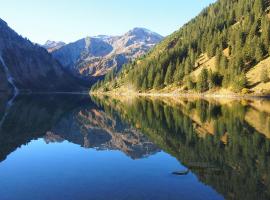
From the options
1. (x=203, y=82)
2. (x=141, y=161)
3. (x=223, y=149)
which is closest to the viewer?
(x=141, y=161)

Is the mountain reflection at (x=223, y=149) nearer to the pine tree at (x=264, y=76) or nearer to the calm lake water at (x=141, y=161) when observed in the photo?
the calm lake water at (x=141, y=161)

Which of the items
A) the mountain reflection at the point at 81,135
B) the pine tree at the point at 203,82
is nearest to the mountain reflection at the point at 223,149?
the mountain reflection at the point at 81,135

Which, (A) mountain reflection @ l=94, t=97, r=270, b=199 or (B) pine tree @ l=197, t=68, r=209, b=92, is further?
(B) pine tree @ l=197, t=68, r=209, b=92

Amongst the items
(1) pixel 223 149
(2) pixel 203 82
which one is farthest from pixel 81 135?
(2) pixel 203 82

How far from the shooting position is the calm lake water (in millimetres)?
28422

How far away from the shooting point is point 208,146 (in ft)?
148

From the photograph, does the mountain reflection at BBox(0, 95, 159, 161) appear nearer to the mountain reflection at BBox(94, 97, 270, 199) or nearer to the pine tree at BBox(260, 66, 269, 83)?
the mountain reflection at BBox(94, 97, 270, 199)

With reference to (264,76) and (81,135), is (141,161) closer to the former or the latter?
(81,135)

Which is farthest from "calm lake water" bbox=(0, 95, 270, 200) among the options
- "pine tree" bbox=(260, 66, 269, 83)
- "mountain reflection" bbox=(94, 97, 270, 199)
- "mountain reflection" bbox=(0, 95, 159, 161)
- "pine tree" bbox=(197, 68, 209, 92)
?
"pine tree" bbox=(197, 68, 209, 92)

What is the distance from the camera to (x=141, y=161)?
136ft

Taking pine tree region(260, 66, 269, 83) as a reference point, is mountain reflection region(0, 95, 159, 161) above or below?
below

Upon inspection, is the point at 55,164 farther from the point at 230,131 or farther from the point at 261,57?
the point at 261,57

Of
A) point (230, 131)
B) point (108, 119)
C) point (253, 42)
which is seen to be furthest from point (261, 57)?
point (230, 131)

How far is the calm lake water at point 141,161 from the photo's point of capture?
2842 cm
